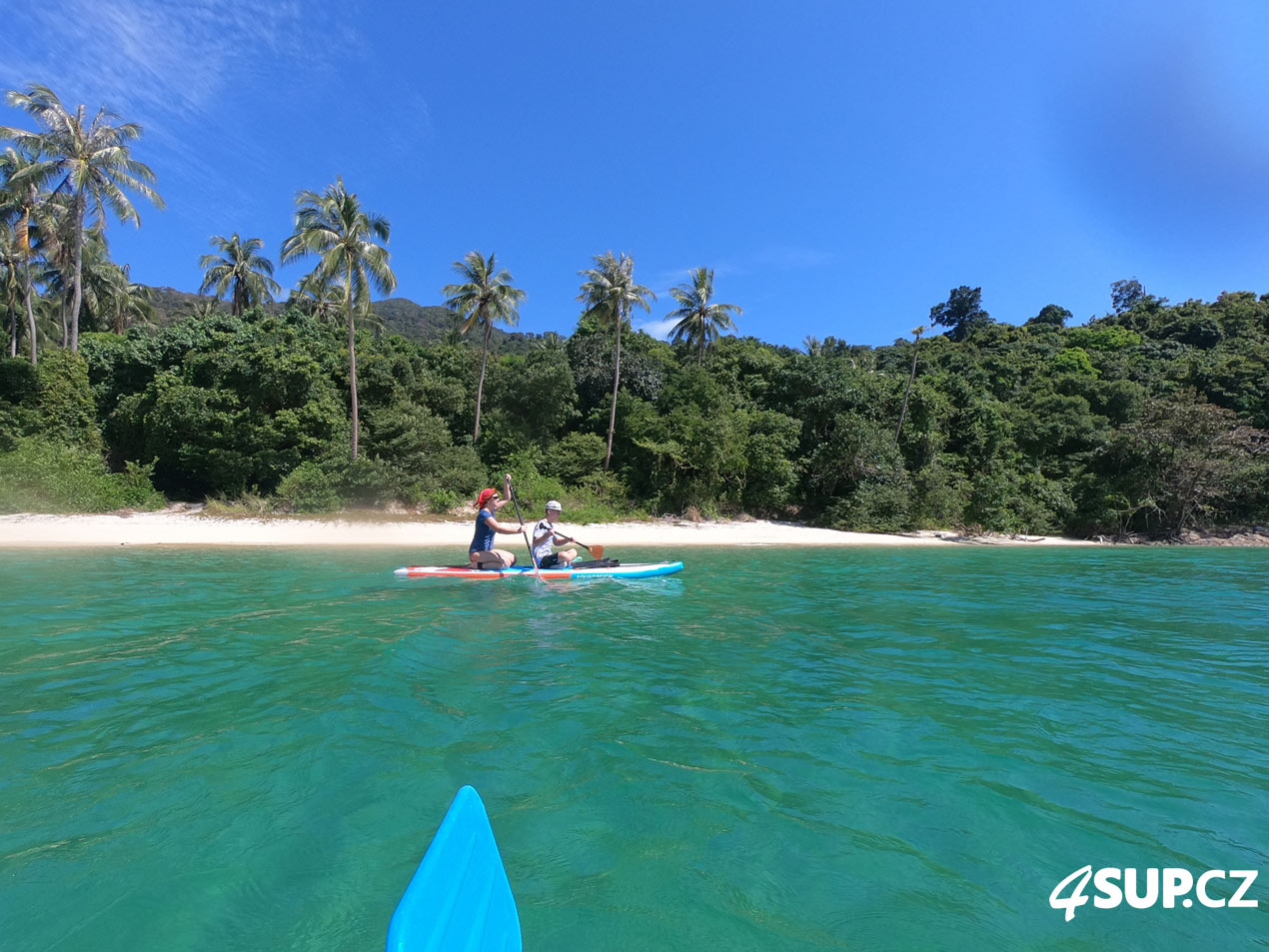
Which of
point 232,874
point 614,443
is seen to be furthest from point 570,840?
point 614,443

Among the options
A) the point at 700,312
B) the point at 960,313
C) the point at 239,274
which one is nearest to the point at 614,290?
the point at 700,312

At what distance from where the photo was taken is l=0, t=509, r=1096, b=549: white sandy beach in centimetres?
1905

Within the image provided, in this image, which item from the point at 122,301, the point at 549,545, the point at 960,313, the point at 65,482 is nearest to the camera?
the point at 549,545

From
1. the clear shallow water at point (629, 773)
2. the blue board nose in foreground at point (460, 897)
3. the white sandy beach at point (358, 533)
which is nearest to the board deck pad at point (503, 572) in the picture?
the clear shallow water at point (629, 773)

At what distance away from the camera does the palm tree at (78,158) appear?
77.5 ft

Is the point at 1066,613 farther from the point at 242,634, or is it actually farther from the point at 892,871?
the point at 242,634

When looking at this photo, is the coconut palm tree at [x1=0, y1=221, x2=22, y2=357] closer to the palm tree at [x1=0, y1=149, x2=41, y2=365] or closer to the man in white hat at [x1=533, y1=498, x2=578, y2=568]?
the palm tree at [x1=0, y1=149, x2=41, y2=365]

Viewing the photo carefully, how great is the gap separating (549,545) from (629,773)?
8.33 meters

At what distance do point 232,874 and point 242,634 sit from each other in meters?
5.90

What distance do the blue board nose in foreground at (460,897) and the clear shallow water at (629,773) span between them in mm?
764

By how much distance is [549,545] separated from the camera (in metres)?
12.4

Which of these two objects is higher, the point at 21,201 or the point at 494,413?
the point at 21,201

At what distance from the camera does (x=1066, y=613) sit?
10.8 m

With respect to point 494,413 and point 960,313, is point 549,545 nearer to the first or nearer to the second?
point 494,413
